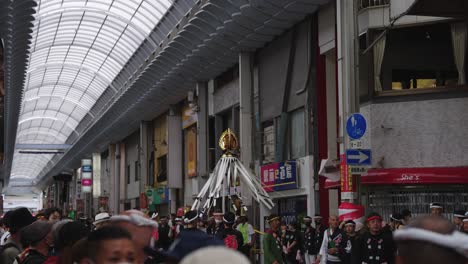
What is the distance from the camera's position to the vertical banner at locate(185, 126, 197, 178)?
4214cm

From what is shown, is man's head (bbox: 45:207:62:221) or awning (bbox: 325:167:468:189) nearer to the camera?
man's head (bbox: 45:207:62:221)

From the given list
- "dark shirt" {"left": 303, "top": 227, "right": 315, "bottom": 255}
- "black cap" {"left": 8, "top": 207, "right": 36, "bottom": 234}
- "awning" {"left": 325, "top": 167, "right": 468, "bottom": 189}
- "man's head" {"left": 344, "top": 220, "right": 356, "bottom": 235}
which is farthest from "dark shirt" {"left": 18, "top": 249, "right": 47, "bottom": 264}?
"awning" {"left": 325, "top": 167, "right": 468, "bottom": 189}

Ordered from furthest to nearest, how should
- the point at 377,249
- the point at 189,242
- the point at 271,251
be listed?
the point at 271,251, the point at 377,249, the point at 189,242

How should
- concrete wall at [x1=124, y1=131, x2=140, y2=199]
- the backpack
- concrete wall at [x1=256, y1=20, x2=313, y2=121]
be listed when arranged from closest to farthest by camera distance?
the backpack < concrete wall at [x1=256, y1=20, x2=313, y2=121] < concrete wall at [x1=124, y1=131, x2=140, y2=199]

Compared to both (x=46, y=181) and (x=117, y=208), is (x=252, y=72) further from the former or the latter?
(x=46, y=181)

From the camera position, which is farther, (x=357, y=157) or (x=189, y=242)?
(x=357, y=157)

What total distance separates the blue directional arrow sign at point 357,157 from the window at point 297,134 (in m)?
9.09

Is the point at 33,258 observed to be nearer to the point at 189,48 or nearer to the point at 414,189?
the point at 414,189

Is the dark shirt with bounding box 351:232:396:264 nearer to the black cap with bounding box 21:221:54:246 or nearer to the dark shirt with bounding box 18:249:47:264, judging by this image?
the black cap with bounding box 21:221:54:246

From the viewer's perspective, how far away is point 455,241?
9.74 ft

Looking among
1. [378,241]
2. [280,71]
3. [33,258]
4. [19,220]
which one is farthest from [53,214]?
[280,71]

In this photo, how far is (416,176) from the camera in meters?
22.9

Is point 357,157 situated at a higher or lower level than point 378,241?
higher

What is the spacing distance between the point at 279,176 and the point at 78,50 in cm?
2679
